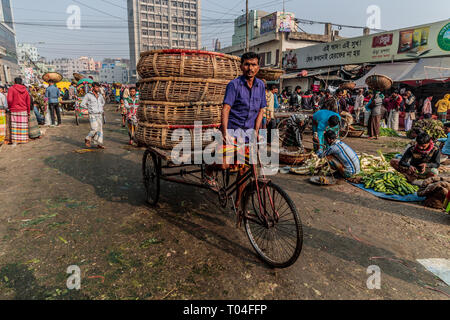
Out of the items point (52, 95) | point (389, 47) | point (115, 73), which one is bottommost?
point (52, 95)

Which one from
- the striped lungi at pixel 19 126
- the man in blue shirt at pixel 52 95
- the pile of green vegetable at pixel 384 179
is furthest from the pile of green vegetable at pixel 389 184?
the man in blue shirt at pixel 52 95

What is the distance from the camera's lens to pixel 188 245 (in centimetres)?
335

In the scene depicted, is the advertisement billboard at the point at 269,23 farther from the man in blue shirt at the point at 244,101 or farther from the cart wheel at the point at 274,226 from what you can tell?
the cart wheel at the point at 274,226

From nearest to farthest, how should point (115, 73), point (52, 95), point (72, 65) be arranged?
point (52, 95), point (115, 73), point (72, 65)

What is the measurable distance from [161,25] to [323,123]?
117 metres

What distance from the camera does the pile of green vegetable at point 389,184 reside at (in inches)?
209

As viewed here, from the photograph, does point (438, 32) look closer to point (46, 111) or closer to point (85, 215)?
point (85, 215)

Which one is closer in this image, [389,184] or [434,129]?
[389,184]

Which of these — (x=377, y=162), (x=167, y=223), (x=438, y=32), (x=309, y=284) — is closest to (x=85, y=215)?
(x=167, y=223)

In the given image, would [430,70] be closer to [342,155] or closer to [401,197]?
[342,155]

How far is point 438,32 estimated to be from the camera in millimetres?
14109

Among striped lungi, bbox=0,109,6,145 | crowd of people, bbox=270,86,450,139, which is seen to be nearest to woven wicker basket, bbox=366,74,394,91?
crowd of people, bbox=270,86,450,139

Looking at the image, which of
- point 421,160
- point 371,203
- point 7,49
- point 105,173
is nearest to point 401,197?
point 371,203
